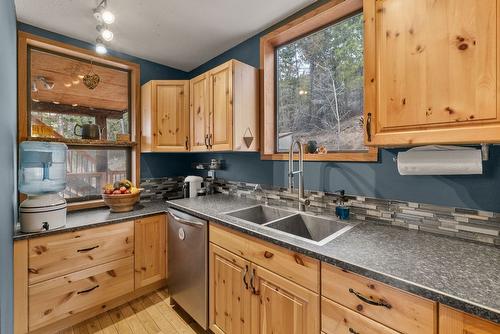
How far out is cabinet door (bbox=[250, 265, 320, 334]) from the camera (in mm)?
1109

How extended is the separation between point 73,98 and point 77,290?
1795 mm

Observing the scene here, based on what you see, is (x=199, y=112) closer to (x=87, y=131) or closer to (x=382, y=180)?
(x=87, y=131)

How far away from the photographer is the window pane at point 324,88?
1710mm

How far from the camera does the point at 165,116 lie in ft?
8.35

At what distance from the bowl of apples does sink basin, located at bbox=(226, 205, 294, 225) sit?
44.9 inches

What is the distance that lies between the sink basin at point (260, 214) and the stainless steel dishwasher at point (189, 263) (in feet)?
1.06

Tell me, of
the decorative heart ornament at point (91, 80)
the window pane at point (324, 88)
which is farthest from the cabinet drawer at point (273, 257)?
the decorative heart ornament at point (91, 80)

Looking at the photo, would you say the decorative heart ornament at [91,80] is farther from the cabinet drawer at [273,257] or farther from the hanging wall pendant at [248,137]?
the cabinet drawer at [273,257]

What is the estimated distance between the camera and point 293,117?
6.97 feet

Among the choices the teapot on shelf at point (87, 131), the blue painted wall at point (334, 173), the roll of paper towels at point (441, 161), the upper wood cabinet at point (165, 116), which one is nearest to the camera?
the roll of paper towels at point (441, 161)

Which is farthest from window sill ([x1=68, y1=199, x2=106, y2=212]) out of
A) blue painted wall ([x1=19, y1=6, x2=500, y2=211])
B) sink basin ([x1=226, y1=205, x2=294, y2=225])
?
sink basin ([x1=226, y1=205, x2=294, y2=225])

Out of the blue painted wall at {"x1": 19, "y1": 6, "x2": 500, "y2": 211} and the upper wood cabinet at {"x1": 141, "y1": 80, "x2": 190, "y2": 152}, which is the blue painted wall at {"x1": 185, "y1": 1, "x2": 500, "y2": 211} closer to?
the blue painted wall at {"x1": 19, "y1": 6, "x2": 500, "y2": 211}

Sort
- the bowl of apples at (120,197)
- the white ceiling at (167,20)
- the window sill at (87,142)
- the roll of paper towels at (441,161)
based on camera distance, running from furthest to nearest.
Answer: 1. the bowl of apples at (120,197)
2. the window sill at (87,142)
3. the white ceiling at (167,20)
4. the roll of paper towels at (441,161)

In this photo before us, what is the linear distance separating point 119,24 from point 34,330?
2.46 metres
